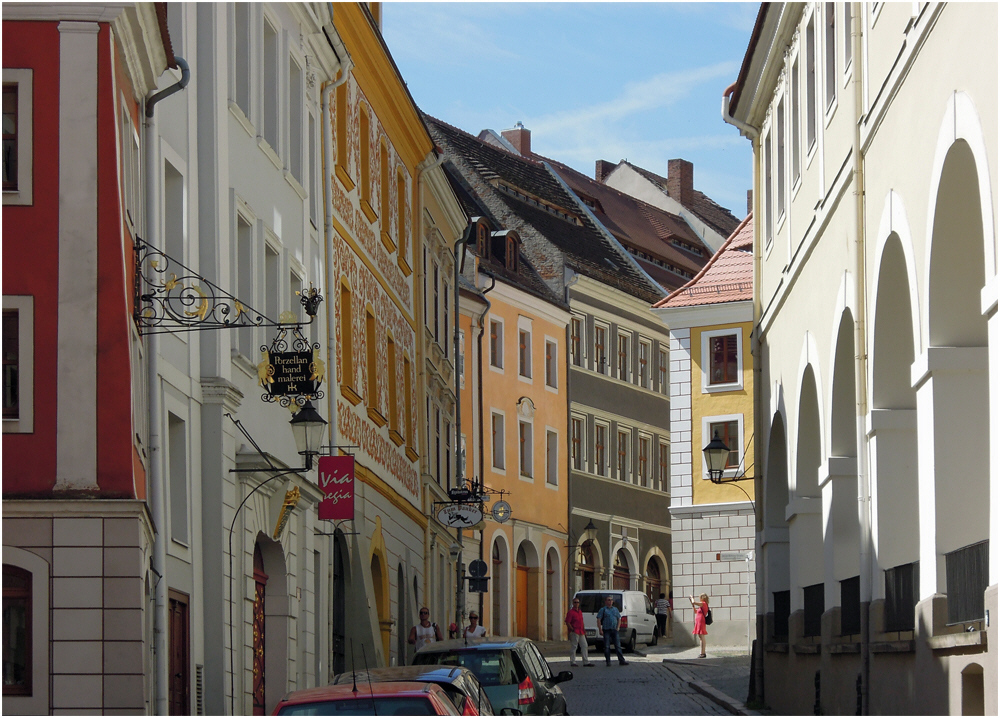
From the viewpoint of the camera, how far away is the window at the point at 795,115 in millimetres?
21812

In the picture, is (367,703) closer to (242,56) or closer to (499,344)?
(242,56)

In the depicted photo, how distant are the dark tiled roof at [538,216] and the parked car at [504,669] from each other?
40093mm

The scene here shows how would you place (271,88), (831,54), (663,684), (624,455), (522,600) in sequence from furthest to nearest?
(624,455)
(522,600)
(663,684)
(271,88)
(831,54)

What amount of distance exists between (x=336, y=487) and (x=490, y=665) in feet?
21.5

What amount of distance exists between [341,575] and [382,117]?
936 cm

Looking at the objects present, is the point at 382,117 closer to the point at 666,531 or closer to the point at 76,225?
the point at 76,225

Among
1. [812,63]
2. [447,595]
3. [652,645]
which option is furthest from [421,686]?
[652,645]

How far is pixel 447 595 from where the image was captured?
4091 centimetres

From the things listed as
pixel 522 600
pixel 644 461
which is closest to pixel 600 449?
pixel 644 461

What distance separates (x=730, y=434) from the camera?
4375 cm

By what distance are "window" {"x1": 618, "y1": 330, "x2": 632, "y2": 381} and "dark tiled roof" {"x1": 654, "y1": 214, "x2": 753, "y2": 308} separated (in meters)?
16.8

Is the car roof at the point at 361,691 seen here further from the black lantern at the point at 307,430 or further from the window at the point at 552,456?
the window at the point at 552,456

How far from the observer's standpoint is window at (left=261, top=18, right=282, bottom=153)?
74.7ft

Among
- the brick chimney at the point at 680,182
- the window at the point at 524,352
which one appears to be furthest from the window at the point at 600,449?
the brick chimney at the point at 680,182
